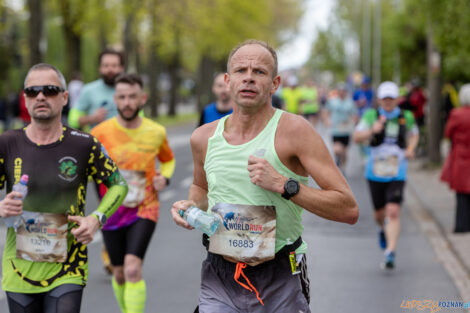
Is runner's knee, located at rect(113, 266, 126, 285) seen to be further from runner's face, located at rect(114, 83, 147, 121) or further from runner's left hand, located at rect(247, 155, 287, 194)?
runner's left hand, located at rect(247, 155, 287, 194)

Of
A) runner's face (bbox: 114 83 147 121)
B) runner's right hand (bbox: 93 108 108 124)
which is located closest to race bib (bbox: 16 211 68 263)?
runner's face (bbox: 114 83 147 121)

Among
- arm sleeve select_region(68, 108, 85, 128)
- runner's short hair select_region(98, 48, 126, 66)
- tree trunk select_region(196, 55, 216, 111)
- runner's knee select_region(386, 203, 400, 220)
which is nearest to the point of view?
runner's short hair select_region(98, 48, 126, 66)

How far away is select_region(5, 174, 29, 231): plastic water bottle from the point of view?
13.2 feet

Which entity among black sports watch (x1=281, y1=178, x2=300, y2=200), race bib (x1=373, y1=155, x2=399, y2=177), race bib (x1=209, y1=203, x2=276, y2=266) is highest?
black sports watch (x1=281, y1=178, x2=300, y2=200)

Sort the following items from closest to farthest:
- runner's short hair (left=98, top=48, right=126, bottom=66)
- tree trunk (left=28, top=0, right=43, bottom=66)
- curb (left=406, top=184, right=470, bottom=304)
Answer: runner's short hair (left=98, top=48, right=126, bottom=66)
curb (left=406, top=184, right=470, bottom=304)
tree trunk (left=28, top=0, right=43, bottom=66)

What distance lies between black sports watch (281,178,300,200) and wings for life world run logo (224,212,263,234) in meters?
0.25

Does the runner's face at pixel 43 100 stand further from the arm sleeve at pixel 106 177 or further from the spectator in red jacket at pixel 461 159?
the spectator in red jacket at pixel 461 159

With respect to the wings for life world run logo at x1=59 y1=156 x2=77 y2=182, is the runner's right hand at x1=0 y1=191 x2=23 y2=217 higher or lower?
lower

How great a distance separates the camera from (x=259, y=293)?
11.8 feet

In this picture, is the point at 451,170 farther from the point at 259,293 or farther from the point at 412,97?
the point at 412,97

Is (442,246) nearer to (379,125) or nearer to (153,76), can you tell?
(379,125)

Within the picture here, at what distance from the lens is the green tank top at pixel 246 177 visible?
11.5 feet

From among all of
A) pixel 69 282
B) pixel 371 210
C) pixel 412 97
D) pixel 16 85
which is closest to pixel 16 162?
pixel 69 282

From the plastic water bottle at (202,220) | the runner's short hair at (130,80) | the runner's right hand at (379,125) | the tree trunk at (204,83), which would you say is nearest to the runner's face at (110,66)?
the runner's short hair at (130,80)
